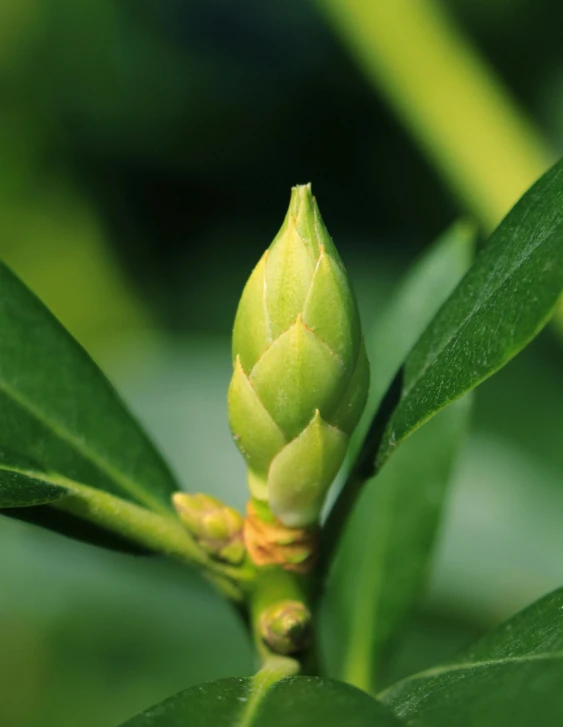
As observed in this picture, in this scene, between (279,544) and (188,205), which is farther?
(188,205)

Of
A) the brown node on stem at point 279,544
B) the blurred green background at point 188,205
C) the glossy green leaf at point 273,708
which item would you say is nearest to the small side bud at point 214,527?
the brown node on stem at point 279,544

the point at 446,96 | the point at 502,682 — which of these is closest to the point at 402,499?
the point at 502,682

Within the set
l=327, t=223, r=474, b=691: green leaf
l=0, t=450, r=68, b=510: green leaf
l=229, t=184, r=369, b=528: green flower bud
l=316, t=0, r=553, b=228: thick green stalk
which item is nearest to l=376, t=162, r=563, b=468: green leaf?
l=229, t=184, r=369, b=528: green flower bud

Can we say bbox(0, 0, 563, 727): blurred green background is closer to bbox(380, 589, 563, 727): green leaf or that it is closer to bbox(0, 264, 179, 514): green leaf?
bbox(0, 264, 179, 514): green leaf

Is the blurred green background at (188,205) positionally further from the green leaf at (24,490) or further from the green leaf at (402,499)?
the green leaf at (24,490)

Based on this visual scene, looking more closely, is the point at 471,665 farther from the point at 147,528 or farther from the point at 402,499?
the point at 402,499

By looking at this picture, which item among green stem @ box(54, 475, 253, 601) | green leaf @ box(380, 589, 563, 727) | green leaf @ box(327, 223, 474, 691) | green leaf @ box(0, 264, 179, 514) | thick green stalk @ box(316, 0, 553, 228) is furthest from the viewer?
thick green stalk @ box(316, 0, 553, 228)

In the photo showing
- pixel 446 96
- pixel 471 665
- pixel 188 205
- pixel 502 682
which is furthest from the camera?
pixel 188 205

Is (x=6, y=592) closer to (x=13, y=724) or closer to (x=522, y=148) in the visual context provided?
(x=13, y=724)
